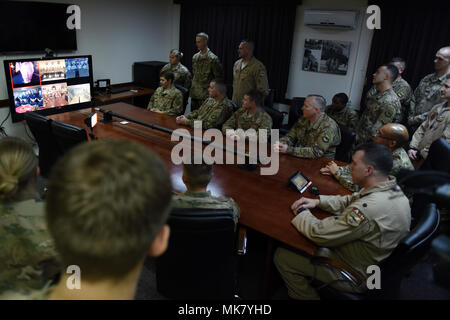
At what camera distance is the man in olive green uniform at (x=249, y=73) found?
4.75 meters

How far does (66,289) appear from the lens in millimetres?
684

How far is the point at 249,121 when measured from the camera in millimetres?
3584

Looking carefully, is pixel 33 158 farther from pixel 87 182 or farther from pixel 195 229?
pixel 87 182

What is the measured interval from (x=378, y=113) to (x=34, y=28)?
14.9 ft

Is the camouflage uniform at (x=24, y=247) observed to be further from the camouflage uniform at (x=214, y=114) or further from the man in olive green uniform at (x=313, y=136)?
the camouflage uniform at (x=214, y=114)

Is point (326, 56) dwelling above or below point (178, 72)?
above

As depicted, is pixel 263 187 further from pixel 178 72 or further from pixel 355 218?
pixel 178 72

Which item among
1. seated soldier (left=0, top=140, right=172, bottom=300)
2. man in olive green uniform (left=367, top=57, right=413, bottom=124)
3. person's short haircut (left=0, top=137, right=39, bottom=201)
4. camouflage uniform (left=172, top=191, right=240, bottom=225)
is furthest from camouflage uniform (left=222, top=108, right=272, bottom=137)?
seated soldier (left=0, top=140, right=172, bottom=300)

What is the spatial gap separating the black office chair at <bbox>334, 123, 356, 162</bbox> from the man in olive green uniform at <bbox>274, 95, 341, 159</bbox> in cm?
8

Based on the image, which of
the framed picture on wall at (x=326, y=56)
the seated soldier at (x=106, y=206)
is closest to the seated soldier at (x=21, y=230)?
the seated soldier at (x=106, y=206)

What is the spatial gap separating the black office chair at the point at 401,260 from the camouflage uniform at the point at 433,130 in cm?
170

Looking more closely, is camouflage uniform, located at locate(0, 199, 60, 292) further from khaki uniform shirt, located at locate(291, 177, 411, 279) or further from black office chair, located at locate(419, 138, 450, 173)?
black office chair, located at locate(419, 138, 450, 173)

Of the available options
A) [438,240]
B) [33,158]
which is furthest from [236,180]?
[438,240]

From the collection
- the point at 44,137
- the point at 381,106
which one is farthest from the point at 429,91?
the point at 44,137
